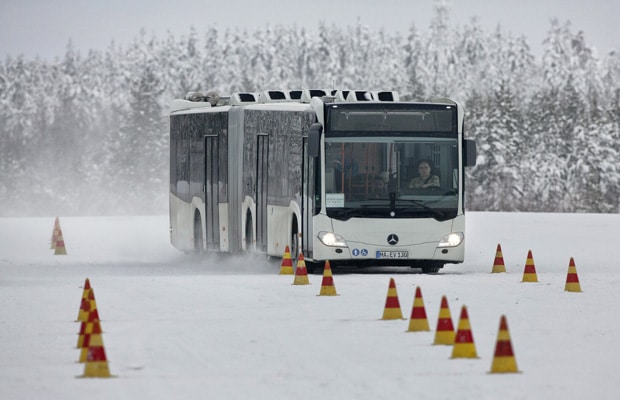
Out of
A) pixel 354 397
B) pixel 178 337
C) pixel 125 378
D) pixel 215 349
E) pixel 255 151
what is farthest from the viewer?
pixel 255 151

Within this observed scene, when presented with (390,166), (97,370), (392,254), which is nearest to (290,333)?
(97,370)

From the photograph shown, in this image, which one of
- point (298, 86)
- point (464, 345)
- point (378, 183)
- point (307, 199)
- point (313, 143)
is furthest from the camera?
point (298, 86)

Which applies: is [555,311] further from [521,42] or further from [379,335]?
[521,42]

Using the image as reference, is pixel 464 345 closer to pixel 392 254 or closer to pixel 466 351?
pixel 466 351

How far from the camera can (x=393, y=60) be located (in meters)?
185

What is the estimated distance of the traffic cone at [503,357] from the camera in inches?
415

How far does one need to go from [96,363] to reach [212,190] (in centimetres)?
1802

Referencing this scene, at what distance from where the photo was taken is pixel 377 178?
23.6 meters

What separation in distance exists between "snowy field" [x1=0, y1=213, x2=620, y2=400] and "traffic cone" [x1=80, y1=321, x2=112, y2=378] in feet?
0.33

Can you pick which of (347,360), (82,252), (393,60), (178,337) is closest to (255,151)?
(82,252)

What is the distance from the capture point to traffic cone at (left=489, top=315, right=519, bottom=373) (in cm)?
1054

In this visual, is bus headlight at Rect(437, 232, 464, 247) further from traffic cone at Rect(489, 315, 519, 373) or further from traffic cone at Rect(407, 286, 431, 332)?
traffic cone at Rect(489, 315, 519, 373)

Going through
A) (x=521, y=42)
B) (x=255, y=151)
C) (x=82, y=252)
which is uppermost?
(x=521, y=42)

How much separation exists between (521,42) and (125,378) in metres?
185
